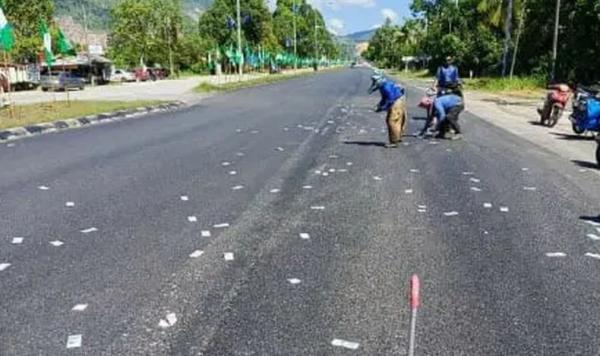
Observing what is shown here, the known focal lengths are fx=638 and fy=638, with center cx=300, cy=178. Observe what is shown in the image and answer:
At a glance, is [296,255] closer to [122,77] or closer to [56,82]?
[56,82]

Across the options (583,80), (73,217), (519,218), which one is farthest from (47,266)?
(583,80)

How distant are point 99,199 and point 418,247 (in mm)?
4402

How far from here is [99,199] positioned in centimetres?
841

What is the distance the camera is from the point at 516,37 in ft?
148

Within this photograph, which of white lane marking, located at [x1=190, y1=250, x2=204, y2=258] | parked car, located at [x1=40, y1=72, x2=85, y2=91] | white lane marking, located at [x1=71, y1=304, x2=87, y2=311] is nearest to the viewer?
white lane marking, located at [x1=71, y1=304, x2=87, y2=311]

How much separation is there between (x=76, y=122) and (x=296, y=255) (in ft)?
52.3

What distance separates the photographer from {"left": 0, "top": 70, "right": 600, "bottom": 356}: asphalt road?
4242 mm

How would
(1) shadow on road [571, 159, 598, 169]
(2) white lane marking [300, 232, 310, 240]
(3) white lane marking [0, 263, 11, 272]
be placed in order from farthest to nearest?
(1) shadow on road [571, 159, 598, 169] → (2) white lane marking [300, 232, 310, 240] → (3) white lane marking [0, 263, 11, 272]

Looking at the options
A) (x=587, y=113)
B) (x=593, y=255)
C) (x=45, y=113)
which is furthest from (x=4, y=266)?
(x=45, y=113)

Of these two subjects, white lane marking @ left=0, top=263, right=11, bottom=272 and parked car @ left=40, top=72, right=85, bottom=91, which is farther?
parked car @ left=40, top=72, right=85, bottom=91

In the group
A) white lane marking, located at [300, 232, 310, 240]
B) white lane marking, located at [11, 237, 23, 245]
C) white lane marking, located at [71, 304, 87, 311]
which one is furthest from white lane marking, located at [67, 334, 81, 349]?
white lane marking, located at [300, 232, 310, 240]

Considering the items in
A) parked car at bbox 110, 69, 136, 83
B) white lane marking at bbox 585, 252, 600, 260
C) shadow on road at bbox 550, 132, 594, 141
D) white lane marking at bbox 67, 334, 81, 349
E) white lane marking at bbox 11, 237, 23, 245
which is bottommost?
parked car at bbox 110, 69, 136, 83

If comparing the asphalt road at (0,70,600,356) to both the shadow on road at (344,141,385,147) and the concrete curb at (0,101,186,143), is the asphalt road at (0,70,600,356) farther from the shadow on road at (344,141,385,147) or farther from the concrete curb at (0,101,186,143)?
the concrete curb at (0,101,186,143)

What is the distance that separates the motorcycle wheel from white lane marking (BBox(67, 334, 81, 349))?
17.2m
